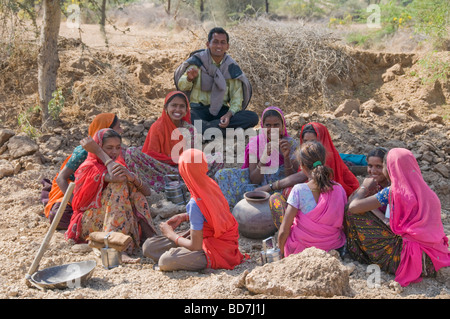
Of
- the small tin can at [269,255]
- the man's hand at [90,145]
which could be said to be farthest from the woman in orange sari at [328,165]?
the man's hand at [90,145]

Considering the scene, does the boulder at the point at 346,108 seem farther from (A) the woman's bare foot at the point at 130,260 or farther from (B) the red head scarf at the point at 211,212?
(A) the woman's bare foot at the point at 130,260

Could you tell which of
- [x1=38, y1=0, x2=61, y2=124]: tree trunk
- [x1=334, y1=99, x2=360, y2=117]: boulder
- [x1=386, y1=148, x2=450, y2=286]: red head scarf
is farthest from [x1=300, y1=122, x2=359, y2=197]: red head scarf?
[x1=38, y1=0, x2=61, y2=124]: tree trunk

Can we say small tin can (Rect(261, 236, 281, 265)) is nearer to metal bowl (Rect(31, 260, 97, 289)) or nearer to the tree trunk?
metal bowl (Rect(31, 260, 97, 289))

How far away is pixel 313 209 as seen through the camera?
3.39m

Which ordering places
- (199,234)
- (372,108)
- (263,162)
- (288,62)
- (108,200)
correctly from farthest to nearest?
(288,62) < (372,108) < (263,162) < (108,200) < (199,234)

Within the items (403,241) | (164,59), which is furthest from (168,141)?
(164,59)

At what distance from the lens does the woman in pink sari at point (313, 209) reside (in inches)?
133

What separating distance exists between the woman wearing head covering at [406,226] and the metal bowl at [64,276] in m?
1.94

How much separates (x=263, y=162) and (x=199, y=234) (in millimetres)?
1649

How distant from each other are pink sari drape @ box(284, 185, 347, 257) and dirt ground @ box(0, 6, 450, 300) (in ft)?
0.87

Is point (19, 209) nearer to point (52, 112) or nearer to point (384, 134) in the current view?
point (52, 112)

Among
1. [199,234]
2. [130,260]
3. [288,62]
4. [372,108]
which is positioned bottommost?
[130,260]

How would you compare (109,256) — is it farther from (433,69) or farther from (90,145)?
(433,69)

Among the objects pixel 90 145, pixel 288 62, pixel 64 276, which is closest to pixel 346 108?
pixel 288 62
